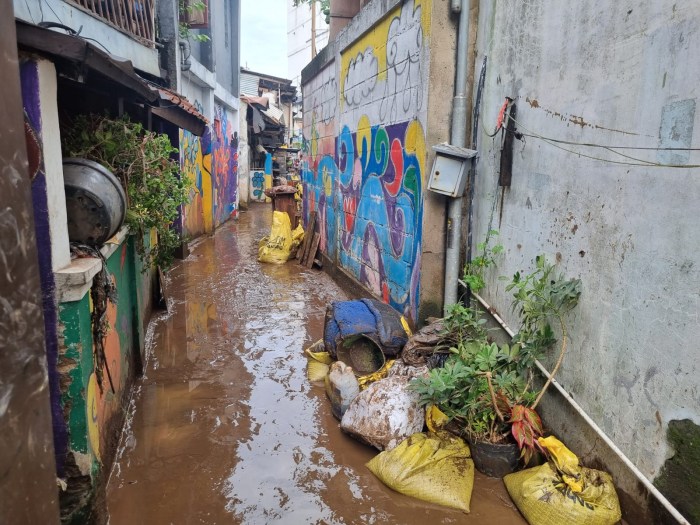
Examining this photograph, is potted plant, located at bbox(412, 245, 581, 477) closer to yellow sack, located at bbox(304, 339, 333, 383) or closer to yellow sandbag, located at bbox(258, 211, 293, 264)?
yellow sack, located at bbox(304, 339, 333, 383)

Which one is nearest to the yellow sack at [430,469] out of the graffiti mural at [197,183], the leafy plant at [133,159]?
the leafy plant at [133,159]

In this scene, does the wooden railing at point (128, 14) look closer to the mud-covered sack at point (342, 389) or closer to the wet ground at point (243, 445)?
the wet ground at point (243, 445)

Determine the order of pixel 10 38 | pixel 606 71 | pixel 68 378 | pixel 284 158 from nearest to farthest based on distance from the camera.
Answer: pixel 10 38 < pixel 68 378 < pixel 606 71 < pixel 284 158

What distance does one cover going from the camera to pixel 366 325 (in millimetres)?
4625

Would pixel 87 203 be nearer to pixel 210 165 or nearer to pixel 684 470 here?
pixel 684 470

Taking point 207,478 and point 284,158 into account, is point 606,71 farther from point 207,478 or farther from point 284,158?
point 284,158

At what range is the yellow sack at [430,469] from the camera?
9.94 ft

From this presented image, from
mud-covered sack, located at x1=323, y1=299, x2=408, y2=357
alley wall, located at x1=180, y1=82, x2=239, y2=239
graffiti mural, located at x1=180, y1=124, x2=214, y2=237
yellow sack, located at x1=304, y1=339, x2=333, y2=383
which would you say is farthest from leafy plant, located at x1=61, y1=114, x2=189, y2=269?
graffiti mural, located at x1=180, y1=124, x2=214, y2=237

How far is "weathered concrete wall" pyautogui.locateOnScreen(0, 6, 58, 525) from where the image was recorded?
4.08 ft

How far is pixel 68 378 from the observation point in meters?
2.52

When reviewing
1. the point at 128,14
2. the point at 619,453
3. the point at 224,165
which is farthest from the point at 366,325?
the point at 224,165

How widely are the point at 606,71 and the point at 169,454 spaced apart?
3650 millimetres

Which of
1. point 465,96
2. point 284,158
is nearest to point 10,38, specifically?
point 465,96

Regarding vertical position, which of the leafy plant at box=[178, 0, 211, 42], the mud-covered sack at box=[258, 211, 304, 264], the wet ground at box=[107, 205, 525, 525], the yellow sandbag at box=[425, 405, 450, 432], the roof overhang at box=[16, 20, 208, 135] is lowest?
the wet ground at box=[107, 205, 525, 525]
